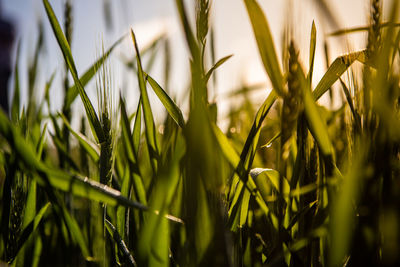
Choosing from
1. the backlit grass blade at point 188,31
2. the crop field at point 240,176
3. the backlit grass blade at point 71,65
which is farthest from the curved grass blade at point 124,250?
the backlit grass blade at point 188,31

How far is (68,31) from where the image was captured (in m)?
0.56

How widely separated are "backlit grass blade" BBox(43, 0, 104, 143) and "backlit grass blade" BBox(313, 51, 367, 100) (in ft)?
0.98

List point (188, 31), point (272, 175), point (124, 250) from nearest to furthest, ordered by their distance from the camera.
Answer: point (188, 31)
point (124, 250)
point (272, 175)

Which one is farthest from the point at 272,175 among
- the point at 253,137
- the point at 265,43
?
the point at 265,43

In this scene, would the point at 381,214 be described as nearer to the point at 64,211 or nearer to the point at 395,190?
the point at 395,190

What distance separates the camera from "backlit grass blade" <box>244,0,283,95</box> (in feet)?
0.97

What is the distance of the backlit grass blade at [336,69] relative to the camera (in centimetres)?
39

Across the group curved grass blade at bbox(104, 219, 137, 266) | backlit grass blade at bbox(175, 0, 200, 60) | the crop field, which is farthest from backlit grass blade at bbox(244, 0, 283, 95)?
curved grass blade at bbox(104, 219, 137, 266)

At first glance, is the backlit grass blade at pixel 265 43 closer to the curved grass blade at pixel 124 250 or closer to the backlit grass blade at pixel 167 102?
the backlit grass blade at pixel 167 102

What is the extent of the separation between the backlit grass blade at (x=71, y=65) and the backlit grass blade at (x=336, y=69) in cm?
30

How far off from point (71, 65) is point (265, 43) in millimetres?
234

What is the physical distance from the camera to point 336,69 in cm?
40

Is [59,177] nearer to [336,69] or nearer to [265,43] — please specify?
[265,43]

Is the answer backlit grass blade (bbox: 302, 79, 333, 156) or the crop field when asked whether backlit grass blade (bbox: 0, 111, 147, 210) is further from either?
backlit grass blade (bbox: 302, 79, 333, 156)
